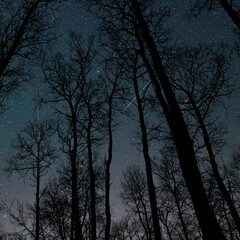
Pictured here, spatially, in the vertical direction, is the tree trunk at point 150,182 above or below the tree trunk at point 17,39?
below

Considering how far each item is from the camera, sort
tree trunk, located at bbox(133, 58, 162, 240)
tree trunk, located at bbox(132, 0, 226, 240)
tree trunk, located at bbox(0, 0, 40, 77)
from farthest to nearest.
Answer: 1. tree trunk, located at bbox(133, 58, 162, 240)
2. tree trunk, located at bbox(0, 0, 40, 77)
3. tree trunk, located at bbox(132, 0, 226, 240)

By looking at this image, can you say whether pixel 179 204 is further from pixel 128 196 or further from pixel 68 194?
pixel 68 194

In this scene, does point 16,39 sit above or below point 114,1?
below

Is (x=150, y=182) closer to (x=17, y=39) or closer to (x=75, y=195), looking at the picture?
(x=75, y=195)

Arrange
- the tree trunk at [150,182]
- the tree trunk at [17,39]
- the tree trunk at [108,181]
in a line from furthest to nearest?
the tree trunk at [108,181]
the tree trunk at [150,182]
the tree trunk at [17,39]

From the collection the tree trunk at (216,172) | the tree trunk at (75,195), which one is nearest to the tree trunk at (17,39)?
the tree trunk at (75,195)

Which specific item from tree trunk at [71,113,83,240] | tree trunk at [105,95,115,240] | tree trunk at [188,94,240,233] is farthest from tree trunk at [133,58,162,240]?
tree trunk at [71,113,83,240]

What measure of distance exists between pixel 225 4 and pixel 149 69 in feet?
12.0

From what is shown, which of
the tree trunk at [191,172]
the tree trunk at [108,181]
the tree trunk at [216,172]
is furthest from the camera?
the tree trunk at [216,172]

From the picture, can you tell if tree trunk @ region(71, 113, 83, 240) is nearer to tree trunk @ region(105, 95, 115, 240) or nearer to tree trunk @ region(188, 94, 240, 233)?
tree trunk @ region(105, 95, 115, 240)

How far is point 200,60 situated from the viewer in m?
11.5

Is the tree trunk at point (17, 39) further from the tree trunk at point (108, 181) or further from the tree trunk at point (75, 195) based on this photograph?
the tree trunk at point (108, 181)

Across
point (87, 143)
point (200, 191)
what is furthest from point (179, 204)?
point (200, 191)

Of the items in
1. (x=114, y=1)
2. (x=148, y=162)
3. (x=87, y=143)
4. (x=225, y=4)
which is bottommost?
(x=148, y=162)
